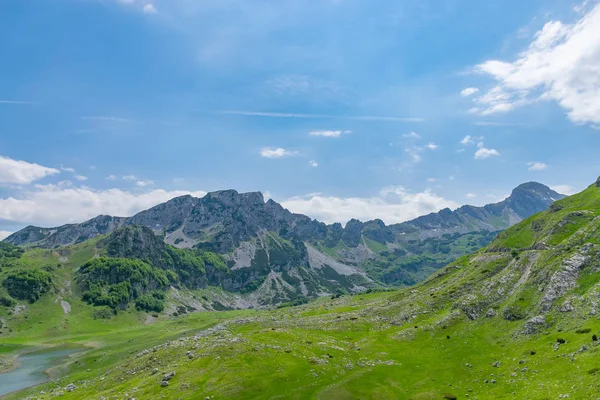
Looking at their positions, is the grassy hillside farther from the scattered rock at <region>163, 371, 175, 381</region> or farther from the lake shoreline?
the lake shoreline

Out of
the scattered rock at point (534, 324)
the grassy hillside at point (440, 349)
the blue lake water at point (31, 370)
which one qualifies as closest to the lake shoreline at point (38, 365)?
the blue lake water at point (31, 370)

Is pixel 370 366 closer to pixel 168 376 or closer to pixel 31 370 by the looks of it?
pixel 168 376

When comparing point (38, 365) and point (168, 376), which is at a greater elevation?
point (168, 376)

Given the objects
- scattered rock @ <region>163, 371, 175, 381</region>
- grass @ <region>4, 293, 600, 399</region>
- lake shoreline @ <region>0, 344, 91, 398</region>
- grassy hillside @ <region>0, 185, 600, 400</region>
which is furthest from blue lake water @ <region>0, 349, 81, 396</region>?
scattered rock @ <region>163, 371, 175, 381</region>

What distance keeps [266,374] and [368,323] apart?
179ft

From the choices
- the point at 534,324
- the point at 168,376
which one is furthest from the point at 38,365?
the point at 534,324

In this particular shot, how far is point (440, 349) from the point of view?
288ft

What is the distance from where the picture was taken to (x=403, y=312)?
119062 millimetres

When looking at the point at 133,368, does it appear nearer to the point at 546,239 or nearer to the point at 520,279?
the point at 520,279

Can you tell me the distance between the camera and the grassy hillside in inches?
2549

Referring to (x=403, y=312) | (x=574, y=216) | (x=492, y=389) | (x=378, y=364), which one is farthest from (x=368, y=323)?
(x=574, y=216)

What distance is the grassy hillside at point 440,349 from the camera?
6475 centimetres

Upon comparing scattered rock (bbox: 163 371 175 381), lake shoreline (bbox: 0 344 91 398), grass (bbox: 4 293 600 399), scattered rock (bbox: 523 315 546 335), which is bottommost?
lake shoreline (bbox: 0 344 91 398)

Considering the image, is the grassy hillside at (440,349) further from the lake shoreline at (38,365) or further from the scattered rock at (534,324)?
the lake shoreline at (38,365)
